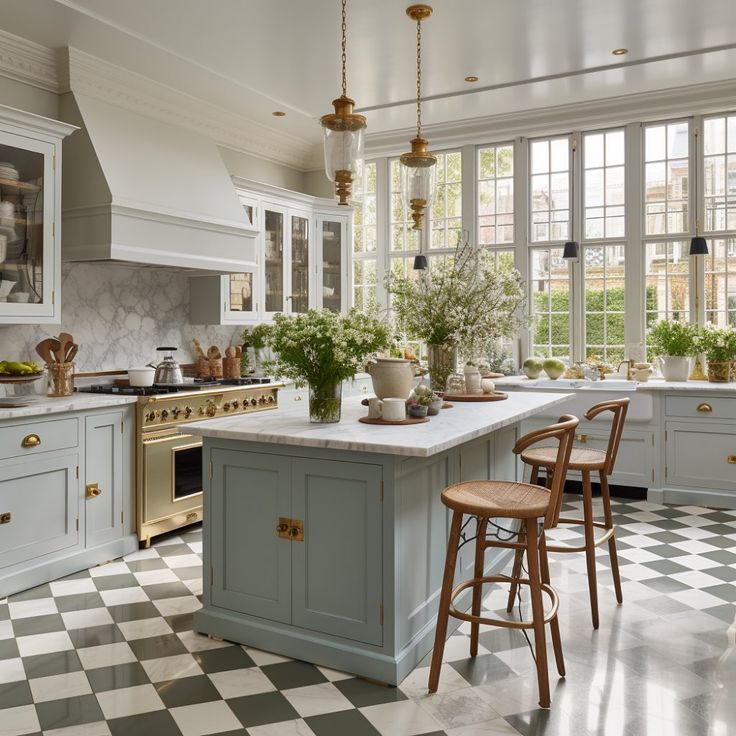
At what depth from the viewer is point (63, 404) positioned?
3867mm

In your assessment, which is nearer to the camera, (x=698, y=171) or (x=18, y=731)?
(x=18, y=731)

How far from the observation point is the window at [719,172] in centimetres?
580

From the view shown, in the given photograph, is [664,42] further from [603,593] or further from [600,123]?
[603,593]

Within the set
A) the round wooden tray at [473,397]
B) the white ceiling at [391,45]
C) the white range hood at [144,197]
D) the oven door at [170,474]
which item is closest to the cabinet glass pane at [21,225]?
the white range hood at [144,197]

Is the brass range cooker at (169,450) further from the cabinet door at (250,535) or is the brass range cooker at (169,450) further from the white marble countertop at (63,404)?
the cabinet door at (250,535)

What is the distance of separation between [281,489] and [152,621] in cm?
101

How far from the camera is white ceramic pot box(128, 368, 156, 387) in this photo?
15.7 ft

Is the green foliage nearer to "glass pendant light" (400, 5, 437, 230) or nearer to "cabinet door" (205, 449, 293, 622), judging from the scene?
"glass pendant light" (400, 5, 437, 230)

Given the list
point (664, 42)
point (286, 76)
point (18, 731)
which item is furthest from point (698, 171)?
point (18, 731)

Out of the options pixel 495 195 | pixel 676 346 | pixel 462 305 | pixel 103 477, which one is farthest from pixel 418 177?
Answer: pixel 495 195

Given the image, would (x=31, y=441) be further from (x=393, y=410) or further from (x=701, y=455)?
(x=701, y=455)

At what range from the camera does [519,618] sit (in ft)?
10.9

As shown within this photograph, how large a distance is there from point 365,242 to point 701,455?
12.3 feet

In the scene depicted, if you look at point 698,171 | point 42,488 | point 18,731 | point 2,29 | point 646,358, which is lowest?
point 18,731
